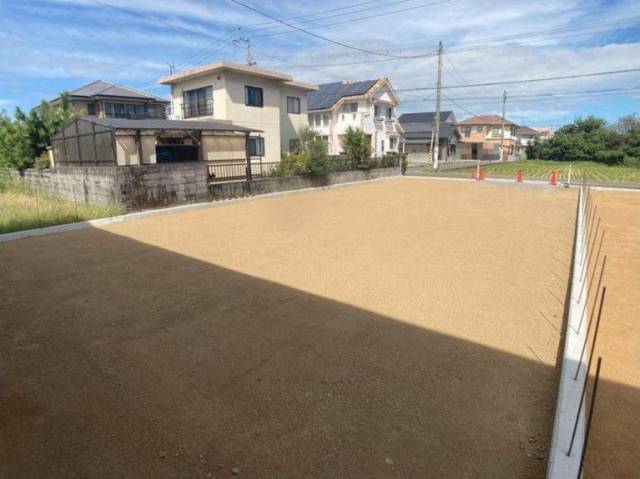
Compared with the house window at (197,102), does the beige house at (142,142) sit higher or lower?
lower

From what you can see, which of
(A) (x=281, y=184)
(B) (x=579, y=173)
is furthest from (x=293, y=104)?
(B) (x=579, y=173)

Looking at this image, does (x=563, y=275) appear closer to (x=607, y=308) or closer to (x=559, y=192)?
(x=607, y=308)

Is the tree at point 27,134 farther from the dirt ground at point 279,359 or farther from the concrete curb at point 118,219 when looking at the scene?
the dirt ground at point 279,359

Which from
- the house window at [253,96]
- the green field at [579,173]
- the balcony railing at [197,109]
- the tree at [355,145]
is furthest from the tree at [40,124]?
the green field at [579,173]

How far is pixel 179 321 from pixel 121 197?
27.3 feet

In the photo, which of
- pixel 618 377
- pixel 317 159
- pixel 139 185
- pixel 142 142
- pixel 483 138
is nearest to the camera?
pixel 618 377

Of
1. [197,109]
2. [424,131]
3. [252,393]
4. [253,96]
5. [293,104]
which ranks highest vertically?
[424,131]

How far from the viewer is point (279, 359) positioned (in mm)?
3799

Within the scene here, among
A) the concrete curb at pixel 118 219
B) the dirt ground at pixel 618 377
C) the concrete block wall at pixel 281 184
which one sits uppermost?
the concrete block wall at pixel 281 184

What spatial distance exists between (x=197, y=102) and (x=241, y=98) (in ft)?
8.74

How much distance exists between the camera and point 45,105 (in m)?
17.2

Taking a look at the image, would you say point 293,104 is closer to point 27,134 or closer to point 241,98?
point 241,98

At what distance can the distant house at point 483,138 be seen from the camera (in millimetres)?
56094

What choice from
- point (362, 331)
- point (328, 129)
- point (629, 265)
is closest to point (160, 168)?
point (362, 331)
